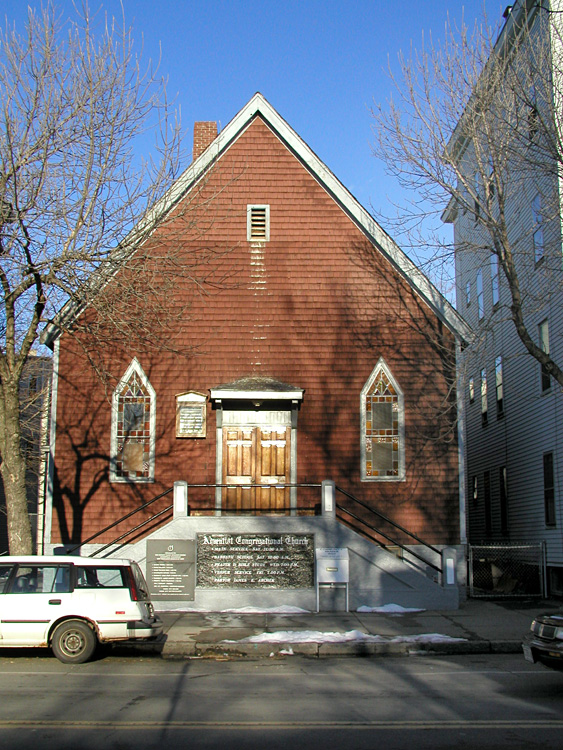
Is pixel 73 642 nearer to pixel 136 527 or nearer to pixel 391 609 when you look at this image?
pixel 136 527

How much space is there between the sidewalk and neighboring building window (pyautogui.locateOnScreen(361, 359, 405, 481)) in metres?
3.39

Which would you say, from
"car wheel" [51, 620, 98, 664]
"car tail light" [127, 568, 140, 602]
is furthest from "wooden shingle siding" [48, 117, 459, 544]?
"car wheel" [51, 620, 98, 664]

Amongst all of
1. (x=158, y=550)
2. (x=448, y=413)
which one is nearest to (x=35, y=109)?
(x=158, y=550)

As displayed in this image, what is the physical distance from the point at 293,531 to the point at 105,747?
9.81m

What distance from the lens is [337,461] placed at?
715 inches

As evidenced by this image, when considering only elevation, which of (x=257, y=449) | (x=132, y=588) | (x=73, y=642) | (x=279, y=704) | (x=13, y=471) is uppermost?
(x=257, y=449)

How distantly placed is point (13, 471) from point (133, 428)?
4.67 meters

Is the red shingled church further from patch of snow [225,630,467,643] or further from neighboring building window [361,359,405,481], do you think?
patch of snow [225,630,467,643]

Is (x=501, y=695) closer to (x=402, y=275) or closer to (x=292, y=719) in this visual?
(x=292, y=719)

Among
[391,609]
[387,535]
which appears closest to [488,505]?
[387,535]

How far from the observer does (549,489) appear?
2122cm

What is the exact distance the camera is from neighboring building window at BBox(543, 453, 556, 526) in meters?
21.0

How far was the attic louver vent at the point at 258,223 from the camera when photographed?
62.5 ft

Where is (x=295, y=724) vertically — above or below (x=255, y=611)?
above
